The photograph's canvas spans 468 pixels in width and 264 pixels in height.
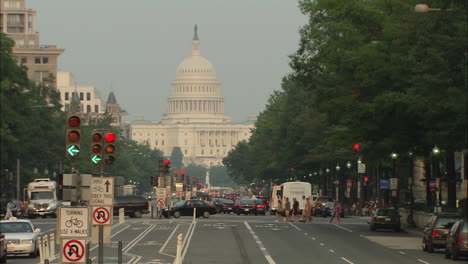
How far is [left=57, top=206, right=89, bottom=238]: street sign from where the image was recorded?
88.4 feet

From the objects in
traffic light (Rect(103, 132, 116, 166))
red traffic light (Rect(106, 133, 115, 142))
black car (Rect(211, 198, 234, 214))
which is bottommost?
black car (Rect(211, 198, 234, 214))

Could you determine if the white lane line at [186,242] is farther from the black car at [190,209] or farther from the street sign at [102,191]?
the black car at [190,209]

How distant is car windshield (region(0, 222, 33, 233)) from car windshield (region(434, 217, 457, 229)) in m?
14.9

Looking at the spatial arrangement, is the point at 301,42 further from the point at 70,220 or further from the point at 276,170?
the point at 276,170

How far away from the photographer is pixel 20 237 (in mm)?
43344

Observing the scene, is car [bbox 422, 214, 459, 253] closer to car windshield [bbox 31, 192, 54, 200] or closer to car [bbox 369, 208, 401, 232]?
car [bbox 369, 208, 401, 232]

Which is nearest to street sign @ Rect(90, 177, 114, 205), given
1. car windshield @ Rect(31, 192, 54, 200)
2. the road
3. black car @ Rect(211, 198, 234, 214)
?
A: the road

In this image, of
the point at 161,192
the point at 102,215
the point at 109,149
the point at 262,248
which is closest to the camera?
the point at 102,215

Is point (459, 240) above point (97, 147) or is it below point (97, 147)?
below

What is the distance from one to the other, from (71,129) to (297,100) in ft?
380

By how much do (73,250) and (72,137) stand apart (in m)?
2.54

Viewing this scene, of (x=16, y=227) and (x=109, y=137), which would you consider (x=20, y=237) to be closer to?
Answer: (x=16, y=227)

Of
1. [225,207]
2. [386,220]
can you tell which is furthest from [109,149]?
[225,207]

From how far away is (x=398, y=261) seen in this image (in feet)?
140
